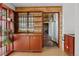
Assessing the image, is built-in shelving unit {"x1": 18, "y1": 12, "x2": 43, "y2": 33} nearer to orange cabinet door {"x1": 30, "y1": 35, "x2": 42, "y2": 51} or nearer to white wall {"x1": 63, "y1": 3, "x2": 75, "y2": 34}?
orange cabinet door {"x1": 30, "y1": 35, "x2": 42, "y2": 51}

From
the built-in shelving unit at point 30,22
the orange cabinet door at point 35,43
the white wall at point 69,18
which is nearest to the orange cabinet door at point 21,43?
the orange cabinet door at point 35,43

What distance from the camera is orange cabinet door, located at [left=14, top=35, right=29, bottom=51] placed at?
6816 mm

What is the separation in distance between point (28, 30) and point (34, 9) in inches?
42.2

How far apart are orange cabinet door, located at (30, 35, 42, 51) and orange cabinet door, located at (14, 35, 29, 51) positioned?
22cm

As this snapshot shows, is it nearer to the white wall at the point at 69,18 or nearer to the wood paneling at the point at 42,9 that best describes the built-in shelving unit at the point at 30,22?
the wood paneling at the point at 42,9

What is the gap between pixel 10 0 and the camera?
131cm

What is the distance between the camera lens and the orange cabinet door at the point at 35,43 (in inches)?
269

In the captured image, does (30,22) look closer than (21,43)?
No

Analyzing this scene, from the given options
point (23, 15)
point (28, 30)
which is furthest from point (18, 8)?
point (28, 30)

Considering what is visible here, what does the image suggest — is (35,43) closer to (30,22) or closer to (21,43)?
(21,43)

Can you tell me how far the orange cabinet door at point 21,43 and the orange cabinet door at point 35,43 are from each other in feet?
0.71

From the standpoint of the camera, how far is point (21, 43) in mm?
6816

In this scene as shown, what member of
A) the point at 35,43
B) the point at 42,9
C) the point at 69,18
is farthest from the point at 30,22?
the point at 69,18

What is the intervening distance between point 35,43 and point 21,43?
608 millimetres
